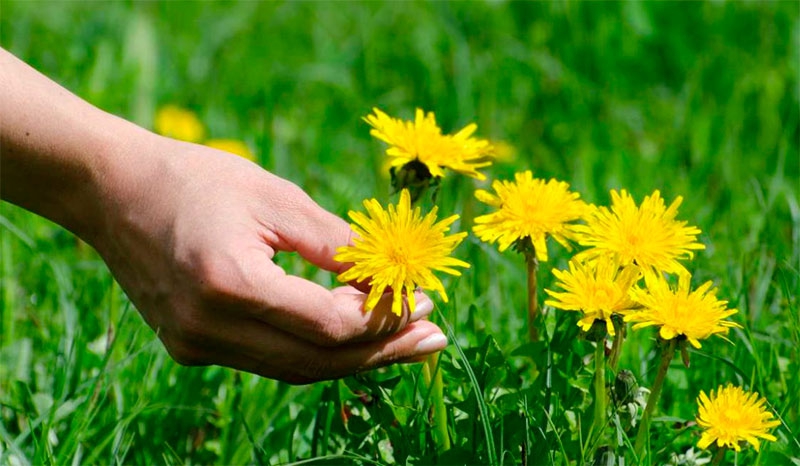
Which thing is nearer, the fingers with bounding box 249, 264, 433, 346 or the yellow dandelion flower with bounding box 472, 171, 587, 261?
the fingers with bounding box 249, 264, 433, 346

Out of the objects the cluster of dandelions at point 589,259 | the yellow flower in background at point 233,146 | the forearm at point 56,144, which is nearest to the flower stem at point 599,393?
the cluster of dandelions at point 589,259

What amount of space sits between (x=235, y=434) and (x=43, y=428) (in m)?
0.35

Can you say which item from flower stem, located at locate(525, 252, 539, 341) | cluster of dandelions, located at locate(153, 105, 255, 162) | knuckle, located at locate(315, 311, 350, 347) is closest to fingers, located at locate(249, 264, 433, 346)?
knuckle, located at locate(315, 311, 350, 347)

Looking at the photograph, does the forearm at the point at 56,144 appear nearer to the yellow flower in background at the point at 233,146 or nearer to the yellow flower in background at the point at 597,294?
the yellow flower in background at the point at 597,294

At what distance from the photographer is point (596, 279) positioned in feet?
4.14

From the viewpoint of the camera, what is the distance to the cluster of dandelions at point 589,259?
1.22m

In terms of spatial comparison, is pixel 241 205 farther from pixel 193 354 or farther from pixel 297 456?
pixel 297 456

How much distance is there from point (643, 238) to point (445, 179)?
2.65ft

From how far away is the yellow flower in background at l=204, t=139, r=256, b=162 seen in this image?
9.06ft

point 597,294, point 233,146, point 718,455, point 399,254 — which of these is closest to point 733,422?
point 718,455

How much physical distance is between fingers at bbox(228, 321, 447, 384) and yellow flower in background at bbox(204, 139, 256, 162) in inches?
55.5

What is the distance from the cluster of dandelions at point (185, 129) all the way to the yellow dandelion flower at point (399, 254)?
5.23 feet

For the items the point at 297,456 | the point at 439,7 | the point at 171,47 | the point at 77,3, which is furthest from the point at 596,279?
the point at 77,3

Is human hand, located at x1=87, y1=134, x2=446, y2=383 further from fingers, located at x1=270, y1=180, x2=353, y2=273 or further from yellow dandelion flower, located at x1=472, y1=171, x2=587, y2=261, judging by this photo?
yellow dandelion flower, located at x1=472, y1=171, x2=587, y2=261
